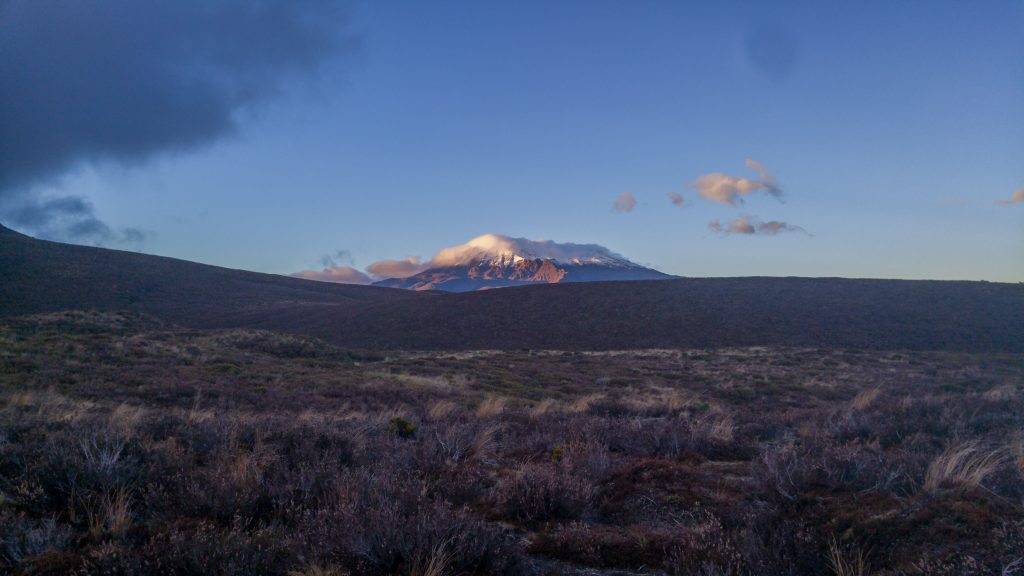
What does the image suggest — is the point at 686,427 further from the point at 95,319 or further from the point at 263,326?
the point at 263,326

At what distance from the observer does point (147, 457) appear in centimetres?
550

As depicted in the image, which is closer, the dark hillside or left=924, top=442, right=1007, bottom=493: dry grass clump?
left=924, top=442, right=1007, bottom=493: dry grass clump

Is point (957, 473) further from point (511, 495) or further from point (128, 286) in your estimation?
point (128, 286)

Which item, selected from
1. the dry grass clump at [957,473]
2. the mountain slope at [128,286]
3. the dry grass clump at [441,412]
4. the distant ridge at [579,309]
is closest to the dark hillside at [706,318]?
the distant ridge at [579,309]

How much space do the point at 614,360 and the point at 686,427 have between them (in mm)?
29216

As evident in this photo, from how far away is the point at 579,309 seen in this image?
213 feet

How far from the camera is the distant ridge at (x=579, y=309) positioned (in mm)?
49625

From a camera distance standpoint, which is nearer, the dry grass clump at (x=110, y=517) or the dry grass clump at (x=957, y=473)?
the dry grass clump at (x=110, y=517)

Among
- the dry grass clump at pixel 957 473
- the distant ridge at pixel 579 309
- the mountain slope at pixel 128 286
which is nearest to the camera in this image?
the dry grass clump at pixel 957 473

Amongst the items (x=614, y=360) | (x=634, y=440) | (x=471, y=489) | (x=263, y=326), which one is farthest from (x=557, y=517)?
(x=263, y=326)

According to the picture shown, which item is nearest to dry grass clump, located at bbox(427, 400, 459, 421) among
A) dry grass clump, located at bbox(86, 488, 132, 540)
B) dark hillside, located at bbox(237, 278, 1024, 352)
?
dry grass clump, located at bbox(86, 488, 132, 540)

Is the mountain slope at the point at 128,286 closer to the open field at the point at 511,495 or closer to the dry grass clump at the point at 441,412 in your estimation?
the dry grass clump at the point at 441,412

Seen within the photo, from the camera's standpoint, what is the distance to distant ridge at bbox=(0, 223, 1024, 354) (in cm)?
4962

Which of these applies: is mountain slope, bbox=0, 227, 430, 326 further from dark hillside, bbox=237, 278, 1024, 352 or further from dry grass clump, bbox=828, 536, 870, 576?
dry grass clump, bbox=828, 536, 870, 576
